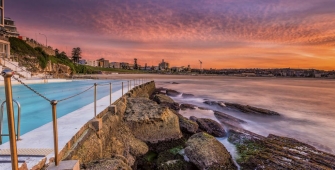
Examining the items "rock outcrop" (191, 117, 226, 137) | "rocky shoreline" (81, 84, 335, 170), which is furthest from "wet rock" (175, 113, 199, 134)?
"rock outcrop" (191, 117, 226, 137)

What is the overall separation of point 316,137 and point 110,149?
9739 mm

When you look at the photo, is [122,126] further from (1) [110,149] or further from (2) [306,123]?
(2) [306,123]

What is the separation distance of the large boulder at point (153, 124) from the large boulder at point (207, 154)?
1499 millimetres

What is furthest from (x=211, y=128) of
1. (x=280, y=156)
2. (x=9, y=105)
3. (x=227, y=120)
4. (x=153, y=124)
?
(x=9, y=105)

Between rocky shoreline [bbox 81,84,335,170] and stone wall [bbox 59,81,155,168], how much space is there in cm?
5

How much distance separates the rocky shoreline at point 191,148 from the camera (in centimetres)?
548

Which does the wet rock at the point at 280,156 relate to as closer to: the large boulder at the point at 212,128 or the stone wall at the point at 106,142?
the large boulder at the point at 212,128

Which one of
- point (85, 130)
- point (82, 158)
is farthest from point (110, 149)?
point (82, 158)

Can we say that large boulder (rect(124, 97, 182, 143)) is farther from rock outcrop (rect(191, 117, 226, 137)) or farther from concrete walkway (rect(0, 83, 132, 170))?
concrete walkway (rect(0, 83, 132, 170))

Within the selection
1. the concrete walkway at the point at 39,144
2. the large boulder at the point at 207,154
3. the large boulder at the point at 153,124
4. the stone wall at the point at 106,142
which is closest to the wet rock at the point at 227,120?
the large boulder at the point at 153,124

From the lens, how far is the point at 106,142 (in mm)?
5266

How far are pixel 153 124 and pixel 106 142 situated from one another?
223cm

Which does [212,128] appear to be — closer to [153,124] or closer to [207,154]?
[153,124]

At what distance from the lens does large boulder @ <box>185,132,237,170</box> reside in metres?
5.30
